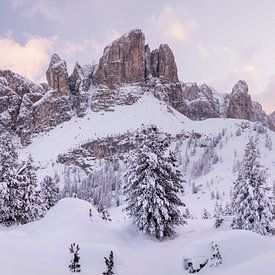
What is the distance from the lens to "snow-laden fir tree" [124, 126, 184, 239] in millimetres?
29688

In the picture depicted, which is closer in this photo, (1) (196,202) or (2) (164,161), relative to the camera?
(2) (164,161)

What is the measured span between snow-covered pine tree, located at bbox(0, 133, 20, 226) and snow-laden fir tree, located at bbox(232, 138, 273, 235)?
18245 millimetres

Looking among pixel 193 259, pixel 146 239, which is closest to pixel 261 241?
pixel 193 259

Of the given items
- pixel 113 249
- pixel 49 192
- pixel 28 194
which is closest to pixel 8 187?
pixel 28 194

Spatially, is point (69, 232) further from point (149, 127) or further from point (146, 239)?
point (149, 127)

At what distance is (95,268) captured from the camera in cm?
1825

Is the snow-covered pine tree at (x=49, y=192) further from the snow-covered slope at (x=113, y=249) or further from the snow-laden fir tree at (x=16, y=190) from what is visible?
the snow-covered slope at (x=113, y=249)

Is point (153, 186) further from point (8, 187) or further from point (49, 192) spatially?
point (49, 192)

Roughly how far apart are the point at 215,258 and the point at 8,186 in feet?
78.4

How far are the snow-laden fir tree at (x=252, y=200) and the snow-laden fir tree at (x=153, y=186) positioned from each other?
18.0ft

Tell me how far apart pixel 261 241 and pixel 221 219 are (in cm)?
1574

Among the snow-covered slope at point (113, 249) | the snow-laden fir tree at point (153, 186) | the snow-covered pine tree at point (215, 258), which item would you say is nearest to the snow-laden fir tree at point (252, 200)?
the snow-covered slope at point (113, 249)

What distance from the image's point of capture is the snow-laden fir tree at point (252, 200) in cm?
3331

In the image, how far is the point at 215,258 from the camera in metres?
17.2
